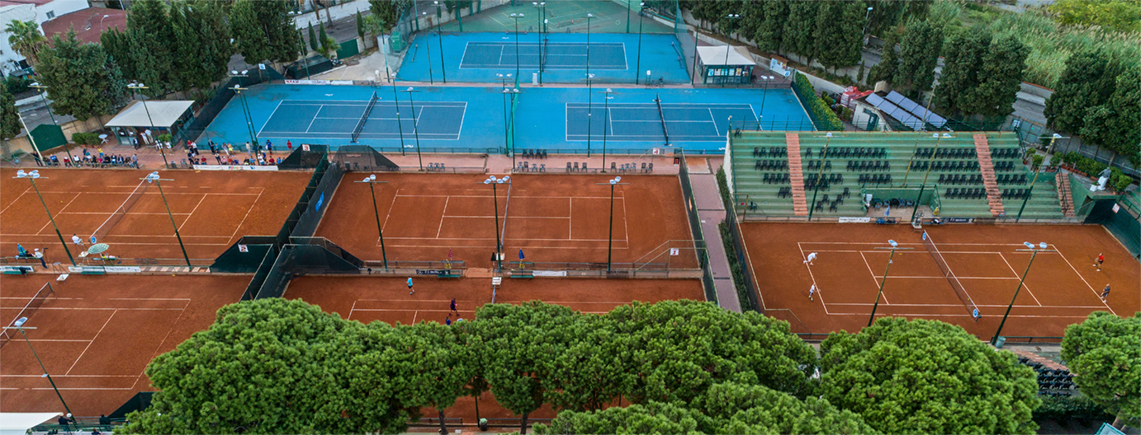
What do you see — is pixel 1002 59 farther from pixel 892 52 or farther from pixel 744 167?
pixel 744 167

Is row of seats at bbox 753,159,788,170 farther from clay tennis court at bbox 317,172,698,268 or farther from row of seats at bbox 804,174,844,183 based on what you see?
clay tennis court at bbox 317,172,698,268

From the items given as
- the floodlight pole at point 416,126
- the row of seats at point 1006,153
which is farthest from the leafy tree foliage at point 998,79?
the floodlight pole at point 416,126

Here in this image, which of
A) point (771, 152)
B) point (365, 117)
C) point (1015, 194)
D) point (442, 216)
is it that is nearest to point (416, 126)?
point (365, 117)

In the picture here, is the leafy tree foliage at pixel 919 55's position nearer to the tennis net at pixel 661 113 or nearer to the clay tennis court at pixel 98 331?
the tennis net at pixel 661 113

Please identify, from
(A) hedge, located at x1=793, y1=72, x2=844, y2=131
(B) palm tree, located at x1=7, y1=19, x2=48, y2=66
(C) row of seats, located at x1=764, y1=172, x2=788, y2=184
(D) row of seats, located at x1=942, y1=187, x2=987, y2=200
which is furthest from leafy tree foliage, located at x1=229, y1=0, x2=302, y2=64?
(D) row of seats, located at x1=942, y1=187, x2=987, y2=200

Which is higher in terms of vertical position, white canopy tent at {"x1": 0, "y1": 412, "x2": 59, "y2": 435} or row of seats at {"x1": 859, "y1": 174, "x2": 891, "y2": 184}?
row of seats at {"x1": 859, "y1": 174, "x2": 891, "y2": 184}

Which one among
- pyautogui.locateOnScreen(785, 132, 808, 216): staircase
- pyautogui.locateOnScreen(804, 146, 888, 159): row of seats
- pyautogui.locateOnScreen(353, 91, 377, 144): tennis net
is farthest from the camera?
pyautogui.locateOnScreen(353, 91, 377, 144): tennis net

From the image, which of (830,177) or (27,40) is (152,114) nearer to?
(27,40)
